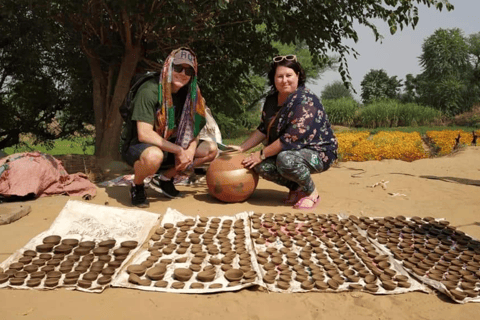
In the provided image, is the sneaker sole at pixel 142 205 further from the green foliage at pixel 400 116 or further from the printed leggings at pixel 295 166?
the green foliage at pixel 400 116

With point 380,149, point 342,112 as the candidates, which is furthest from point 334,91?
point 380,149

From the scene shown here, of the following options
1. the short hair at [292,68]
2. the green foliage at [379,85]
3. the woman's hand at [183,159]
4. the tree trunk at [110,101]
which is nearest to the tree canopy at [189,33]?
the tree trunk at [110,101]

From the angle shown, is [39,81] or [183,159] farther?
[39,81]

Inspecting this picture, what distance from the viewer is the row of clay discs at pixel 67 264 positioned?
8.21 ft

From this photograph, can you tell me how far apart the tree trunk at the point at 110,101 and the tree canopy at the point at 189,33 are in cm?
2

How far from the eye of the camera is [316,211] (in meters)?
4.33

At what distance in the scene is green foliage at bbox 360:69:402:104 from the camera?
1358 inches

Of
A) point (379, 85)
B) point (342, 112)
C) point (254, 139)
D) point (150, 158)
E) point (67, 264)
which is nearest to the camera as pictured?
point (67, 264)

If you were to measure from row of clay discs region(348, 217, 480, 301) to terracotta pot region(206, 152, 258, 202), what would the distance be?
1.35 metres

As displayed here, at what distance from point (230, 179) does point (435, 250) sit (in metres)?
2.11

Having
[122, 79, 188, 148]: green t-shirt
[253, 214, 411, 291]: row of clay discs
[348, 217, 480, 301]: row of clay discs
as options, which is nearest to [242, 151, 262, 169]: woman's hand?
[253, 214, 411, 291]: row of clay discs

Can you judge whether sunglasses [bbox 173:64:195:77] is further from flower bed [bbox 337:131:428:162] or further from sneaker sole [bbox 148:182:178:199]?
flower bed [bbox 337:131:428:162]

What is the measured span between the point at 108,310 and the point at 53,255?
3.32 ft

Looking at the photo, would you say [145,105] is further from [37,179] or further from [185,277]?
[185,277]
